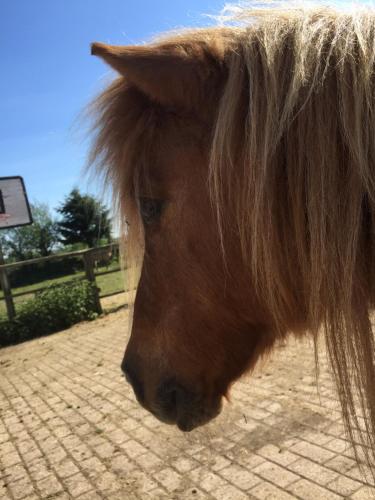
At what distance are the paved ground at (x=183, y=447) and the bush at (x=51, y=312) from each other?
4141 mm

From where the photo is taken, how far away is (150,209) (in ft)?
4.45

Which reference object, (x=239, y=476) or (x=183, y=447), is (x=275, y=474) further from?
(x=183, y=447)

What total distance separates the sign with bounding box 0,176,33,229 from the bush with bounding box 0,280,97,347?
236 cm

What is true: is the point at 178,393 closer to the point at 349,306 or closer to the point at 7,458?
the point at 349,306

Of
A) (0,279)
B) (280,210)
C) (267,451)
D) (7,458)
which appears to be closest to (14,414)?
(7,458)

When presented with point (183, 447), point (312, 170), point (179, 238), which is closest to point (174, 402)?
point (179, 238)

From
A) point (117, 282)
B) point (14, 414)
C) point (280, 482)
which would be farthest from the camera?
point (117, 282)

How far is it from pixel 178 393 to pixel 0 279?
928 centimetres

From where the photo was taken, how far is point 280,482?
262 cm

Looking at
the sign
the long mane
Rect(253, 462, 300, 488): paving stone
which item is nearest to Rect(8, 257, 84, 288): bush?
the sign

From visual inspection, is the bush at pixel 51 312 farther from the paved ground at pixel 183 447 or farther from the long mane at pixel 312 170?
the long mane at pixel 312 170

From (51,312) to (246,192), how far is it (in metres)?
9.31

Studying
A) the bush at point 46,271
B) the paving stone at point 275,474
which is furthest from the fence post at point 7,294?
the paving stone at point 275,474

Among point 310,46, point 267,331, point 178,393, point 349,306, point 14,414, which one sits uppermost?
point 310,46
